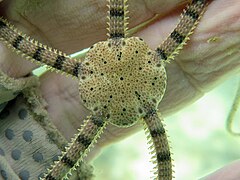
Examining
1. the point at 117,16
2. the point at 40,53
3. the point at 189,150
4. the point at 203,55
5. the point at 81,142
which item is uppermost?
the point at 189,150

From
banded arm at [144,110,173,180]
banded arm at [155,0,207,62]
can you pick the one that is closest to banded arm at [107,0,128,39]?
banded arm at [155,0,207,62]

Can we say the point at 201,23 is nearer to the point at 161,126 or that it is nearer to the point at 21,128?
the point at 161,126

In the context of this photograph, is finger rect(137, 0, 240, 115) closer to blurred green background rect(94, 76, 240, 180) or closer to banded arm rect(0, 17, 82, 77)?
banded arm rect(0, 17, 82, 77)

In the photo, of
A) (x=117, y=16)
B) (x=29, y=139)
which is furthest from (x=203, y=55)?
(x=29, y=139)

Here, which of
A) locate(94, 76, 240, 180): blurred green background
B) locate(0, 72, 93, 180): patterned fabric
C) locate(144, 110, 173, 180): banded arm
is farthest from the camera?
locate(94, 76, 240, 180): blurred green background

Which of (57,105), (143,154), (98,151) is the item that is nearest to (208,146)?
(143,154)

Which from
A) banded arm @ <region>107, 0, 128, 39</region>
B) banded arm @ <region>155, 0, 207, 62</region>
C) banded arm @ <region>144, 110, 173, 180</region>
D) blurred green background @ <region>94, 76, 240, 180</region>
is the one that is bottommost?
banded arm @ <region>144, 110, 173, 180</region>

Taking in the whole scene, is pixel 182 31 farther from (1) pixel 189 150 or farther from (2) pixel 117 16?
(1) pixel 189 150
